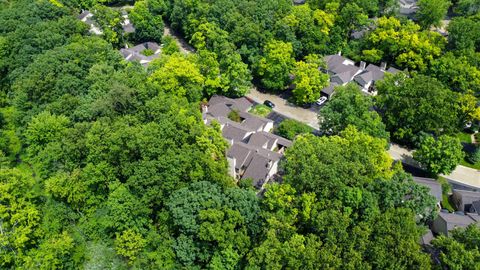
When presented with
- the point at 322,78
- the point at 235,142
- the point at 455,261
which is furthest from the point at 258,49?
the point at 455,261

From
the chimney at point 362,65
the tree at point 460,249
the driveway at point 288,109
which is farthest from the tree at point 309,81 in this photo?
the tree at point 460,249

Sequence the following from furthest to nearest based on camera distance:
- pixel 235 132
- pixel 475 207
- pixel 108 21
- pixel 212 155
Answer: pixel 108 21
pixel 235 132
pixel 475 207
pixel 212 155

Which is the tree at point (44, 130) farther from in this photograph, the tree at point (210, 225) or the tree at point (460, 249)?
the tree at point (460, 249)

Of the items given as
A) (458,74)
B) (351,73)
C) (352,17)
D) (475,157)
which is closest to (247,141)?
(351,73)

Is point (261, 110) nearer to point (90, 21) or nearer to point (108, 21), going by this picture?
point (108, 21)

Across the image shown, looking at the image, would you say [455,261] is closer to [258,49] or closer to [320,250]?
[320,250]
